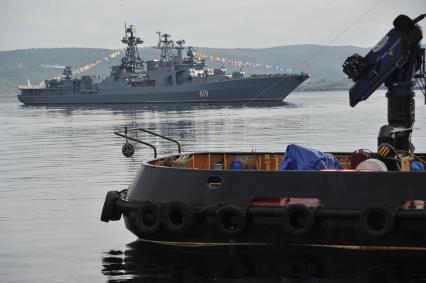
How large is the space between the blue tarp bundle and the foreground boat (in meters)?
0.02

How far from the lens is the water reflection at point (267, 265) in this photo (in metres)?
12.8

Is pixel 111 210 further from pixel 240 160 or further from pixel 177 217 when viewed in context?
pixel 240 160

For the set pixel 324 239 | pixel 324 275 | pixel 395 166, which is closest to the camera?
pixel 324 275

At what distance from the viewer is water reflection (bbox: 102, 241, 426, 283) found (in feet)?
41.9

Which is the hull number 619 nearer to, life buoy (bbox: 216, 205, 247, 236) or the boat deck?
the boat deck

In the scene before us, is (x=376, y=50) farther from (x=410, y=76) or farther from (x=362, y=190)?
(x=362, y=190)

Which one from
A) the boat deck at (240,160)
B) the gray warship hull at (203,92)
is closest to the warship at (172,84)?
the gray warship hull at (203,92)

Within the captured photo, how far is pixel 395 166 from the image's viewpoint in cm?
1459

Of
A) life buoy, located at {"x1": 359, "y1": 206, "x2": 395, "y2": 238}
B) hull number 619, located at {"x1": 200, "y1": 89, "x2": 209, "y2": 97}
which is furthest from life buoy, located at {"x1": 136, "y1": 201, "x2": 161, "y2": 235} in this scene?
hull number 619, located at {"x1": 200, "y1": 89, "x2": 209, "y2": 97}

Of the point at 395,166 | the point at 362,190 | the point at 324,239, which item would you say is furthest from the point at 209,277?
the point at 395,166

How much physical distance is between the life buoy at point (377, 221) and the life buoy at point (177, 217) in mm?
3030

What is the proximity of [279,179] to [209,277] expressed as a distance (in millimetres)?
2183

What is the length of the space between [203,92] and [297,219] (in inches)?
5013

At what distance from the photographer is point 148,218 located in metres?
14.8
